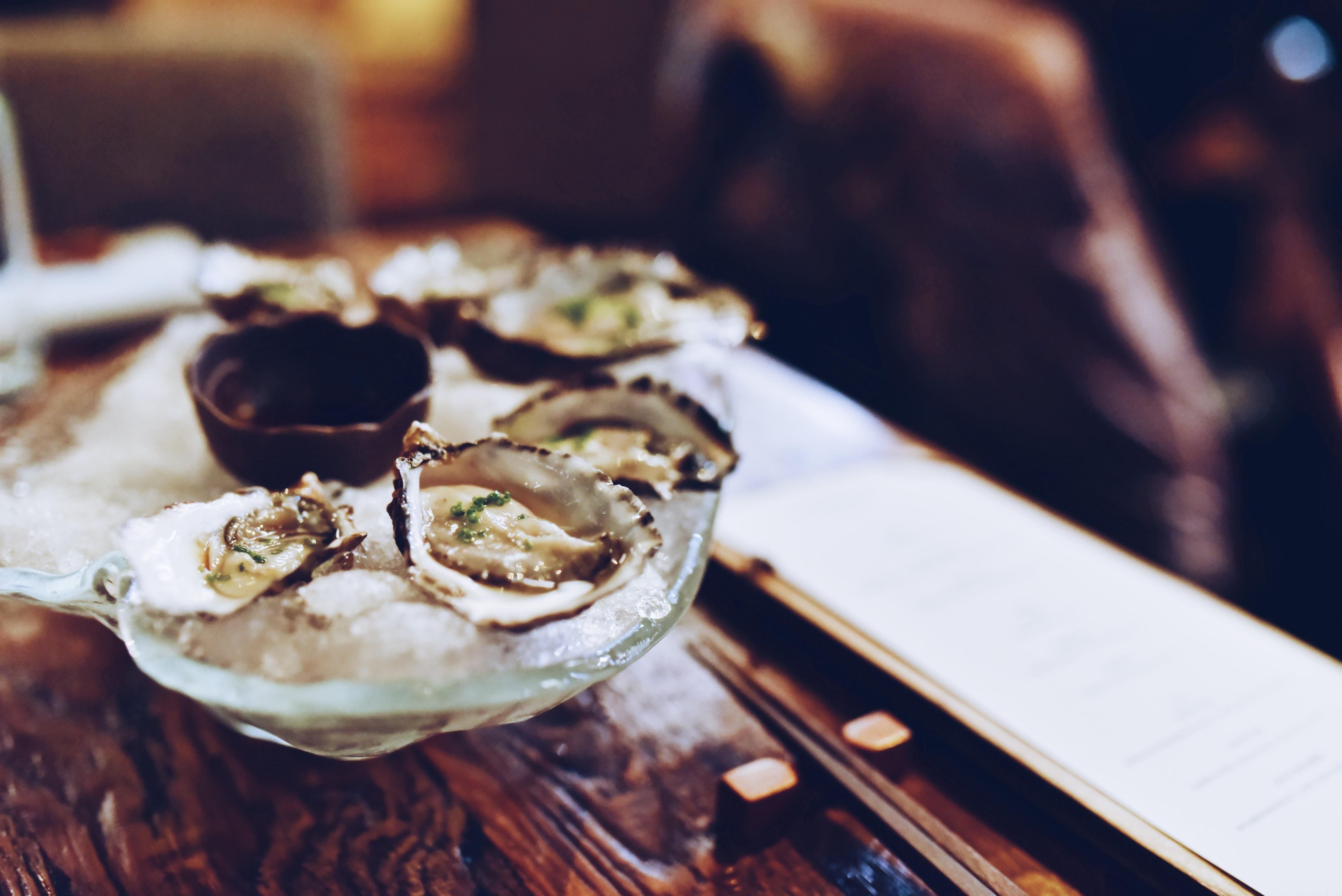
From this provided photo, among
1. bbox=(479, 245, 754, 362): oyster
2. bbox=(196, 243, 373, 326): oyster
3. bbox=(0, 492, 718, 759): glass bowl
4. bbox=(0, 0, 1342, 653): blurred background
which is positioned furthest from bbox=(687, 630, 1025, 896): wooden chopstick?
bbox=(0, 0, 1342, 653): blurred background

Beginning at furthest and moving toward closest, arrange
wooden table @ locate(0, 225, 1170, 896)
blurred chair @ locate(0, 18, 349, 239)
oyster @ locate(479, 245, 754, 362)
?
blurred chair @ locate(0, 18, 349, 239) → oyster @ locate(479, 245, 754, 362) → wooden table @ locate(0, 225, 1170, 896)

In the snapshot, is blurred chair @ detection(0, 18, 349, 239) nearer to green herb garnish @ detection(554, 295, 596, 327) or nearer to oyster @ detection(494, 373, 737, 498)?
green herb garnish @ detection(554, 295, 596, 327)

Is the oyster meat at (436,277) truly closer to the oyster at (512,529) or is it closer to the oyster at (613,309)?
the oyster at (613,309)

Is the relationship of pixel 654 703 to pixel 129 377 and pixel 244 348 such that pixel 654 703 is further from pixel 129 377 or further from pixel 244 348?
pixel 129 377

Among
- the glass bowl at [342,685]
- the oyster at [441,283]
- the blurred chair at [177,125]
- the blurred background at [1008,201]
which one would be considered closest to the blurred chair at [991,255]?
the blurred background at [1008,201]

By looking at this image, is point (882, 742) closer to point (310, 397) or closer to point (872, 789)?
point (872, 789)

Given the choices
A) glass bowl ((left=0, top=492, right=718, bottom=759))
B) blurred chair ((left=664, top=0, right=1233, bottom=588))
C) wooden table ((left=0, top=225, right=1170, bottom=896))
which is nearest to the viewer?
glass bowl ((left=0, top=492, right=718, bottom=759))
